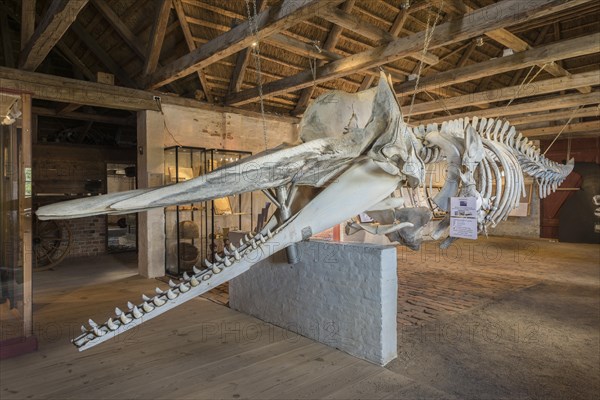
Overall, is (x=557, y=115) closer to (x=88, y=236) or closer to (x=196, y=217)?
(x=196, y=217)

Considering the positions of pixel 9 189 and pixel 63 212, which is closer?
pixel 63 212

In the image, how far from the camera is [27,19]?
16.4 feet

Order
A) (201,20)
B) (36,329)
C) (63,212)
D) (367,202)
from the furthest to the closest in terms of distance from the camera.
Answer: (201,20), (36,329), (367,202), (63,212)

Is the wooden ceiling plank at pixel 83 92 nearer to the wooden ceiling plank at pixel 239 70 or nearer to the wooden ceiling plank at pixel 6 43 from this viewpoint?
the wooden ceiling plank at pixel 239 70

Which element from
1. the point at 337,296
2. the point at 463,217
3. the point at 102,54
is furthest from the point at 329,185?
the point at 102,54

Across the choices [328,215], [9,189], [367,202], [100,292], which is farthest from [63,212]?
→ [100,292]

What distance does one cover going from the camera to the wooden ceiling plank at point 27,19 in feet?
16.0

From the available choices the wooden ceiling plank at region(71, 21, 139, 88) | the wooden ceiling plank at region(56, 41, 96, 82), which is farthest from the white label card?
the wooden ceiling plank at region(56, 41, 96, 82)

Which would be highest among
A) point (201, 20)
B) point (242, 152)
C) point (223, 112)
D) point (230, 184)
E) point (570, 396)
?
point (201, 20)

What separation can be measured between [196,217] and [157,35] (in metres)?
3.60

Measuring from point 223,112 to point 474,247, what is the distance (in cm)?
811

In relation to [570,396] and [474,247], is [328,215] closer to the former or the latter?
[570,396]

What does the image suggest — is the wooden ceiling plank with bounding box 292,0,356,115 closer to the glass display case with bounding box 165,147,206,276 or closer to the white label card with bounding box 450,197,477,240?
Result: the glass display case with bounding box 165,147,206,276

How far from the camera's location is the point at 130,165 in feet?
37.0
